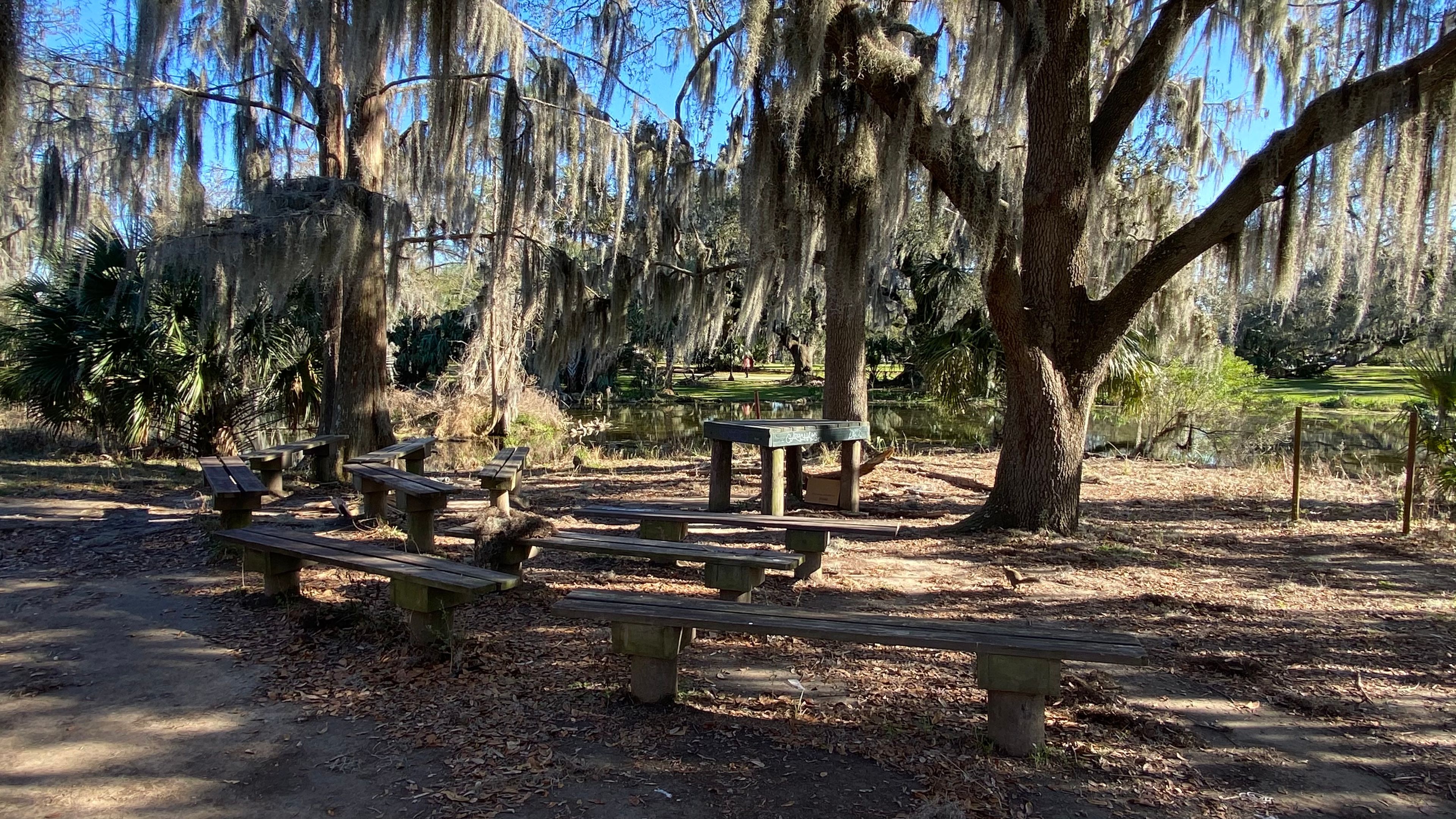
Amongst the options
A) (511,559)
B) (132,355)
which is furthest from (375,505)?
(132,355)

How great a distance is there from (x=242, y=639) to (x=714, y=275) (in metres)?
7.25

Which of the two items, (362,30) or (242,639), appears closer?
(242,639)

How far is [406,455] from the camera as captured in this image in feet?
25.0

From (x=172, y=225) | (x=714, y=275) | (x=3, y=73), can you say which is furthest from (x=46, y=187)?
(x=714, y=275)

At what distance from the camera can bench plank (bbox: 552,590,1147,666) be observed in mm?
2857

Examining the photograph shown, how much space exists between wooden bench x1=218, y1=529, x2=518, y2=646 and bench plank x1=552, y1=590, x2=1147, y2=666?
0.43m

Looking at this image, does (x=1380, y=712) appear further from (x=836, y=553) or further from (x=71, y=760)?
(x=71, y=760)

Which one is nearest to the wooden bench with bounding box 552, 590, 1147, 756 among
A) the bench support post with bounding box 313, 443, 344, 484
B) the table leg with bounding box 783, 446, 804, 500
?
the table leg with bounding box 783, 446, 804, 500

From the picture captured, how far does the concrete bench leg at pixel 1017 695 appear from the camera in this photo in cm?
286

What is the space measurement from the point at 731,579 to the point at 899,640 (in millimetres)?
1385

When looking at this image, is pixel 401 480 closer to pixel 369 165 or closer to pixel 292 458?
pixel 292 458

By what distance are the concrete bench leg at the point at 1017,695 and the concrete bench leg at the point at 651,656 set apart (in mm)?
1139

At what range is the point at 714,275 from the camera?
33.9 feet

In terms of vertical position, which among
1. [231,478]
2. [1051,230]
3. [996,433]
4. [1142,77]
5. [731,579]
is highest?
[1142,77]
